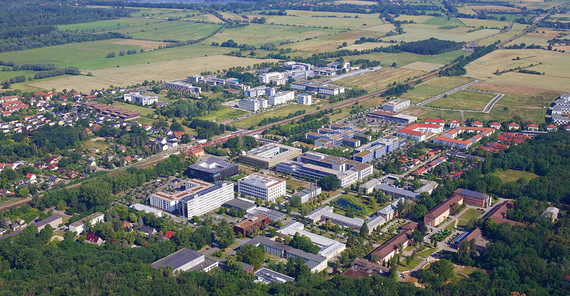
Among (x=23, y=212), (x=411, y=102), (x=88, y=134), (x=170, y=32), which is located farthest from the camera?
(x=170, y=32)

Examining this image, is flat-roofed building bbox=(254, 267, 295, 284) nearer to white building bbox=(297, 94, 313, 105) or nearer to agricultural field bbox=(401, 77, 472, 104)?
white building bbox=(297, 94, 313, 105)

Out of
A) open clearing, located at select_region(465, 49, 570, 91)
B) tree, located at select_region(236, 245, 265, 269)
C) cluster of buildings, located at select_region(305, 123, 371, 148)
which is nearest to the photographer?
tree, located at select_region(236, 245, 265, 269)

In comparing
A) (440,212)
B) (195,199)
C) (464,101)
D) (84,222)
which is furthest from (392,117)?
(84,222)

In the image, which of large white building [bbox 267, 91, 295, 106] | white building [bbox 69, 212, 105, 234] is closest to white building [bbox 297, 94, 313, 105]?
large white building [bbox 267, 91, 295, 106]

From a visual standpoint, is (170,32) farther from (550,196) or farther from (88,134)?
(550,196)

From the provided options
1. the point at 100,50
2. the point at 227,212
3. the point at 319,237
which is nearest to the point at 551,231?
the point at 319,237
